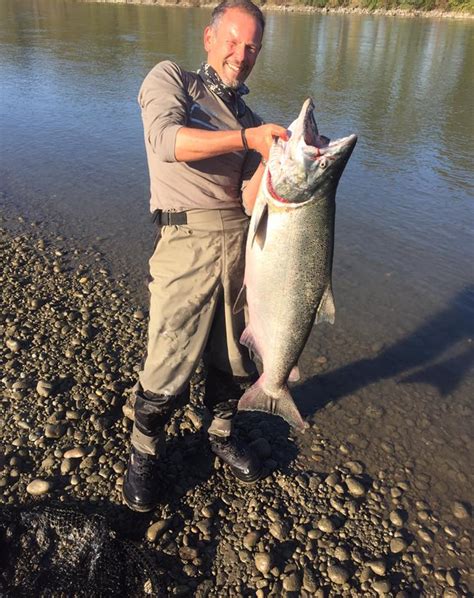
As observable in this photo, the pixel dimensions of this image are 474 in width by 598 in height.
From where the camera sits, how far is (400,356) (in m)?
5.61

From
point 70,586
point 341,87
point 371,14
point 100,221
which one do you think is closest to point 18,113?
point 100,221

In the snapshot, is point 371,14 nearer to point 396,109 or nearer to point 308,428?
point 396,109

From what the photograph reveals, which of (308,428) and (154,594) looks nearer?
(154,594)

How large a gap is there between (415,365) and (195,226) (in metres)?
3.34

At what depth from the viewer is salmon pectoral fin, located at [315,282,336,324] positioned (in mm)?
3096

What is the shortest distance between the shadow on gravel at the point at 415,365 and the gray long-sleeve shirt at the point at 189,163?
7.86 feet

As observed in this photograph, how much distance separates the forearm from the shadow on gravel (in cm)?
285

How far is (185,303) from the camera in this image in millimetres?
3365

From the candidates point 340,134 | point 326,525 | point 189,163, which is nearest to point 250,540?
point 326,525

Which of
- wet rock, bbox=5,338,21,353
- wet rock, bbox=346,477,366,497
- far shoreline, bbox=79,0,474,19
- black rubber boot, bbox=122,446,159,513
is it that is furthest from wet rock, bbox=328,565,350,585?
far shoreline, bbox=79,0,474,19

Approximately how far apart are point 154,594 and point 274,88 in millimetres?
15931

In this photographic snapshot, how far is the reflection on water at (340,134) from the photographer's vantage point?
7195 mm

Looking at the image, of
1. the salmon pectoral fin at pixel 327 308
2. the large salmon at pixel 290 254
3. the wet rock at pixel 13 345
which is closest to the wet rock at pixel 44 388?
the wet rock at pixel 13 345

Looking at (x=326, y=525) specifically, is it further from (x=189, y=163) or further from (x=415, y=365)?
(x=189, y=163)
